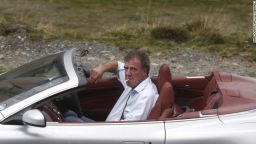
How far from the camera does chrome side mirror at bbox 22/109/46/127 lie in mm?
3944

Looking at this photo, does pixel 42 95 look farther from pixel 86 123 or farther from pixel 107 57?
pixel 107 57

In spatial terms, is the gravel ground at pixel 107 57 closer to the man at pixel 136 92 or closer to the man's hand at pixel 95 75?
the man's hand at pixel 95 75

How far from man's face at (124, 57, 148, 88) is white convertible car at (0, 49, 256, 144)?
9.4 inches

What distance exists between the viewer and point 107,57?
450 inches

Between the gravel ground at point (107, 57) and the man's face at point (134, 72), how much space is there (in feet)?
16.9

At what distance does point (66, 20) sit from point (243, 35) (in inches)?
430

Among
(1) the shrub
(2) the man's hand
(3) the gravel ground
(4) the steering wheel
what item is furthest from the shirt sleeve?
(1) the shrub

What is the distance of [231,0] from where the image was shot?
115ft

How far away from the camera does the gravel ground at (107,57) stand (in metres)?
10.6

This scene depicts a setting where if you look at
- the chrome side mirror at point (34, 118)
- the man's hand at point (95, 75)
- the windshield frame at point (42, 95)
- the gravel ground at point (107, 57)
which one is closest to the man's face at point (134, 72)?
the man's hand at point (95, 75)

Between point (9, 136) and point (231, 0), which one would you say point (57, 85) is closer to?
point (9, 136)

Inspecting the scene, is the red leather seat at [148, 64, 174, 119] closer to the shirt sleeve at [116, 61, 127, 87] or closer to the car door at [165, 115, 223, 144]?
the car door at [165, 115, 223, 144]

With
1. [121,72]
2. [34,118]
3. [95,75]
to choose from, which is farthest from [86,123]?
[121,72]

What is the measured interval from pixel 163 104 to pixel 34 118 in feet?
3.30
